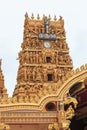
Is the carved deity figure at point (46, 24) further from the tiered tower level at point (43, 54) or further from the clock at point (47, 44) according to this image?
the clock at point (47, 44)

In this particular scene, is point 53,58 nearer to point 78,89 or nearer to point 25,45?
point 25,45

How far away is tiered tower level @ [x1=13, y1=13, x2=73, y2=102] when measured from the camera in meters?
40.6

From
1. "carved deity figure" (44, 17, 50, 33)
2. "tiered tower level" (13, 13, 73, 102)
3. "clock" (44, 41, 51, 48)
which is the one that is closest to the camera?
"tiered tower level" (13, 13, 73, 102)

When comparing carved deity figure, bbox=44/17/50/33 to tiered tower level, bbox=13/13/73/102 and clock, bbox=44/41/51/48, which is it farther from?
clock, bbox=44/41/51/48

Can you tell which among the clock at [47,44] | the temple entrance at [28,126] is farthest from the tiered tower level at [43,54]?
the temple entrance at [28,126]

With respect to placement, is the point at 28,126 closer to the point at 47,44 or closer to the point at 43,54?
the point at 43,54

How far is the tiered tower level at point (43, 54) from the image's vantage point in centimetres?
4059

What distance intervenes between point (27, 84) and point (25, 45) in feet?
16.6

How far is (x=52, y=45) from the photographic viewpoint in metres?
43.2

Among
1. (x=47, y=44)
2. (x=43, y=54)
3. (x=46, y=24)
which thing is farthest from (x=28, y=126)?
(x=46, y=24)

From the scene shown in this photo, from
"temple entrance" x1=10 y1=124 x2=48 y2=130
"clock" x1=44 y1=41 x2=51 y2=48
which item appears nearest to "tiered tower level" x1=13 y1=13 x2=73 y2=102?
"clock" x1=44 y1=41 x2=51 y2=48

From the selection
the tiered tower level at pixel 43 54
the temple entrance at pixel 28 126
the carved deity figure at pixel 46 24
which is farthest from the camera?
the carved deity figure at pixel 46 24

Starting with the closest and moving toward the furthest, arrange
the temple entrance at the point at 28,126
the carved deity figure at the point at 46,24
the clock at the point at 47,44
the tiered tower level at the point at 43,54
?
1. the temple entrance at the point at 28,126
2. the tiered tower level at the point at 43,54
3. the clock at the point at 47,44
4. the carved deity figure at the point at 46,24

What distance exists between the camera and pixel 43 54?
41.9 metres
